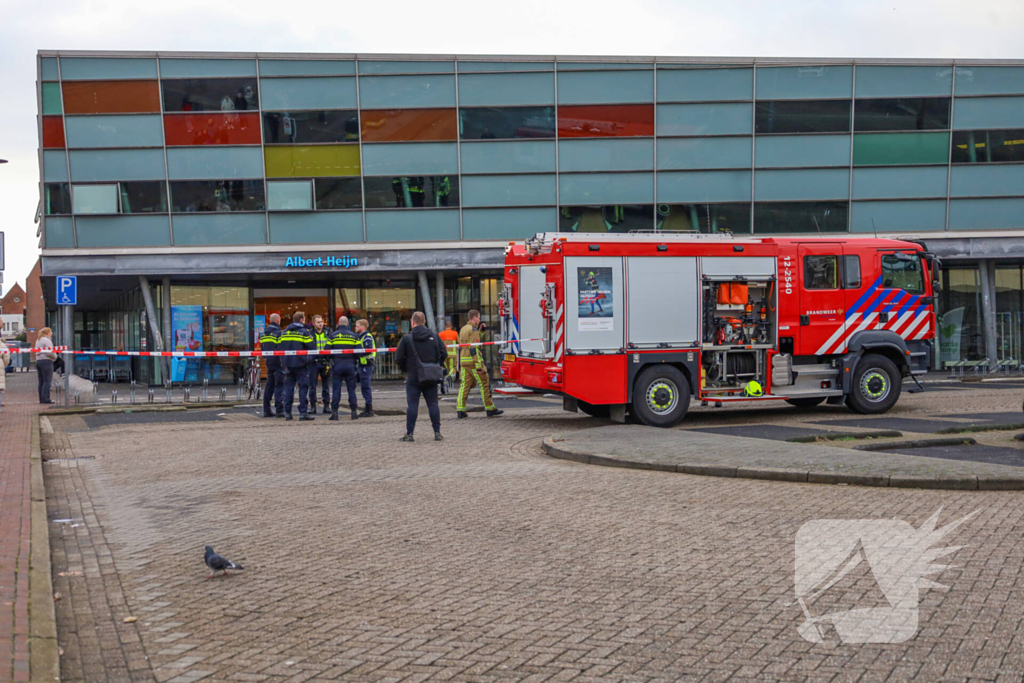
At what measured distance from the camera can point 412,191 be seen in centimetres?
2839

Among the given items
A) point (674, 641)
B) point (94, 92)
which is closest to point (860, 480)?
point (674, 641)

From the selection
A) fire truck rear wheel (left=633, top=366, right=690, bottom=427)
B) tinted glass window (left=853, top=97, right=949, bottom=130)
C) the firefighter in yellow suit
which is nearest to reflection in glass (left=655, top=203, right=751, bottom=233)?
tinted glass window (left=853, top=97, right=949, bottom=130)

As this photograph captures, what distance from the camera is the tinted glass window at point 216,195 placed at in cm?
2773

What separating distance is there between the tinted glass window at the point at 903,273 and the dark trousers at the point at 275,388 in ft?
34.6

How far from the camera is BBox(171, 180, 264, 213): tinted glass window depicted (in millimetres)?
27734

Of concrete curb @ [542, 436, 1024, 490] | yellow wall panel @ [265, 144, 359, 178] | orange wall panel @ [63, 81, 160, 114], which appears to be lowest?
concrete curb @ [542, 436, 1024, 490]

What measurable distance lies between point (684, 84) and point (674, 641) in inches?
→ 1019

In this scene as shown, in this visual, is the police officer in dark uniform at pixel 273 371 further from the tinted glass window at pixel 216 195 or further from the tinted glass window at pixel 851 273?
the tinted glass window at pixel 216 195

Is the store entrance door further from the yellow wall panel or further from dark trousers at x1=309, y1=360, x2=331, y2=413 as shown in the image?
dark trousers at x1=309, y1=360, x2=331, y2=413

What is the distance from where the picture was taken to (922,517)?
25.0 ft

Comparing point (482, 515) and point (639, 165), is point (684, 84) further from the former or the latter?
point (482, 515)

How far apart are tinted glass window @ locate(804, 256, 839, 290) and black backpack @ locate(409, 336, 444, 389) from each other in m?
6.44

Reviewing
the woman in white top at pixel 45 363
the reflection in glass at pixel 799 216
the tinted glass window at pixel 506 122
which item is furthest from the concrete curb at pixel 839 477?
the reflection in glass at pixel 799 216

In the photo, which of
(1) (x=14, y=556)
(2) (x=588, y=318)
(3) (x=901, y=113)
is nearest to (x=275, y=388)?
(2) (x=588, y=318)
